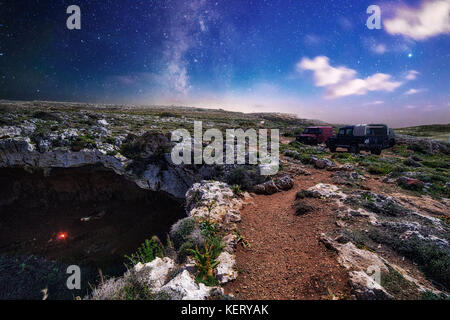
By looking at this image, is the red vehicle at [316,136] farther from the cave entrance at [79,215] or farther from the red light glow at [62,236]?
the red light glow at [62,236]

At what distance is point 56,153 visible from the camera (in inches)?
500

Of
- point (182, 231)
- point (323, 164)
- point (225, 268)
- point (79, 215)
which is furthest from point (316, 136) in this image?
point (79, 215)

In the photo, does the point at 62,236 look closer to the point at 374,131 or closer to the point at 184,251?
the point at 184,251

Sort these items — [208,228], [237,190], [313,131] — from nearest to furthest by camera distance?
[208,228] < [237,190] < [313,131]

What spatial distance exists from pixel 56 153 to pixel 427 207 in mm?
21629

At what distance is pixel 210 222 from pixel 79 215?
47.6ft

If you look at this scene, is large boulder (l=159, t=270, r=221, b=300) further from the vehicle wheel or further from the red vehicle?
the red vehicle

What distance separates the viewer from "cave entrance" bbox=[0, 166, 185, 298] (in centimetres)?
1151

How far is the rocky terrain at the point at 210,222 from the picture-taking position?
372 cm

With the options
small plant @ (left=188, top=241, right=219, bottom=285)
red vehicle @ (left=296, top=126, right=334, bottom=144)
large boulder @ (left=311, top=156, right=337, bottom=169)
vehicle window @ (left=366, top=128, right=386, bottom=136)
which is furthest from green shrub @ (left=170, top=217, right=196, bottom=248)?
red vehicle @ (left=296, top=126, right=334, bottom=144)

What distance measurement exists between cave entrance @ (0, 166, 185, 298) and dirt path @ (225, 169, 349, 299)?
28.4ft

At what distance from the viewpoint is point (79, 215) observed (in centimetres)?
1413

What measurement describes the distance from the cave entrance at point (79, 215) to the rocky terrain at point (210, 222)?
9 cm
